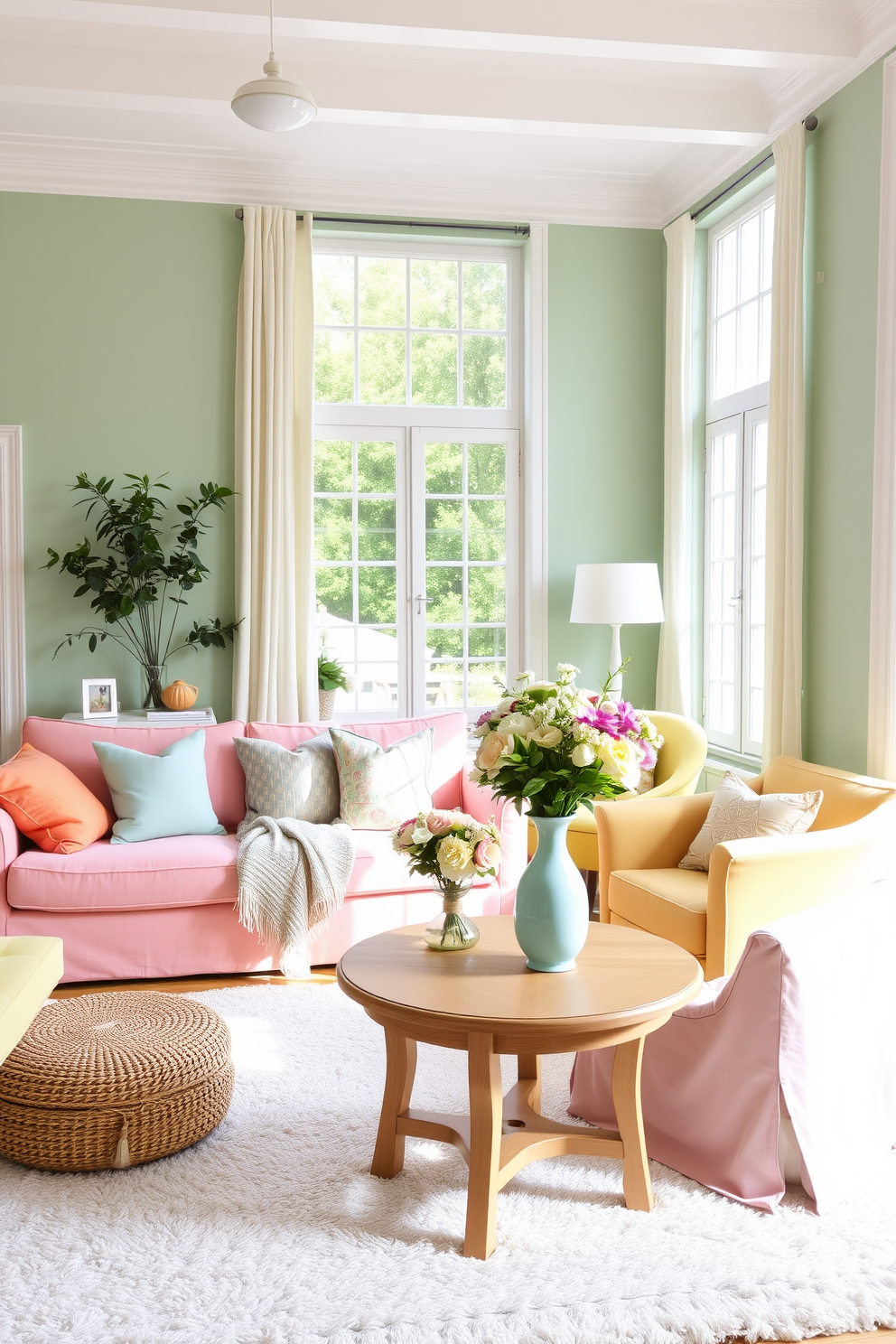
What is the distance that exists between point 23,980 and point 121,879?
1.24 meters

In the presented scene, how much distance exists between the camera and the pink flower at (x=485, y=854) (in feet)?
8.33

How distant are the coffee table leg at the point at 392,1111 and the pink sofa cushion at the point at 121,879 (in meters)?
1.47

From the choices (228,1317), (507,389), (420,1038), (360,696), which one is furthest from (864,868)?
(507,389)

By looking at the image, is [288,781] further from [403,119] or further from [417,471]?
[403,119]

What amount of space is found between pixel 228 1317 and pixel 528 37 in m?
4.00

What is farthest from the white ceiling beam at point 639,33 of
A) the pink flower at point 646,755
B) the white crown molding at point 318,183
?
the pink flower at point 646,755

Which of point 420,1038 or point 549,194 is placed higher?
point 549,194

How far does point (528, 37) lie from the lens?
3.87 m

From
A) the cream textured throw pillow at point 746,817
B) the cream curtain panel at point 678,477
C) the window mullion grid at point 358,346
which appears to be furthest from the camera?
the window mullion grid at point 358,346

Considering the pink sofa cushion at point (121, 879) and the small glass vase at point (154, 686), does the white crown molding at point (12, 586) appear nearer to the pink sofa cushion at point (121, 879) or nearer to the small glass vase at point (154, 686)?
the small glass vase at point (154, 686)

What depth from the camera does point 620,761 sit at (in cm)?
235

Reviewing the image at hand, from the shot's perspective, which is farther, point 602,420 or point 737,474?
point 602,420

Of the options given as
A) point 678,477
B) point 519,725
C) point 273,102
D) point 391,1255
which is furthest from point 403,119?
point 391,1255

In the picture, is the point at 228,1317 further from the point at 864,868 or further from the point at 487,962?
the point at 864,868
